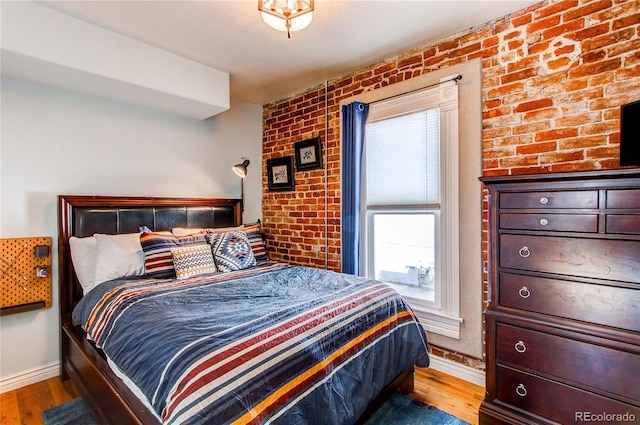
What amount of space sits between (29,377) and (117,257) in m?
1.11

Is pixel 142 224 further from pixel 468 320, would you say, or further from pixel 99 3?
pixel 468 320

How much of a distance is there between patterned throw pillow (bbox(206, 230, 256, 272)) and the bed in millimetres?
60

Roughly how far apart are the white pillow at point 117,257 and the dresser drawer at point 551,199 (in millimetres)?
2500

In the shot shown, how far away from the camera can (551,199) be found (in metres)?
1.55

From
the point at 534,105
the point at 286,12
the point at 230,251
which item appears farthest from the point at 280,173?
the point at 534,105

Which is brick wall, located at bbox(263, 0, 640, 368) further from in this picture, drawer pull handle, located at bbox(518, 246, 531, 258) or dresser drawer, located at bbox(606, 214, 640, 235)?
drawer pull handle, located at bbox(518, 246, 531, 258)

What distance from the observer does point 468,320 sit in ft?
7.42

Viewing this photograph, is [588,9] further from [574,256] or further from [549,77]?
[574,256]

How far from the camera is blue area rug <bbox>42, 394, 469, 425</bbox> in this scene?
185 cm

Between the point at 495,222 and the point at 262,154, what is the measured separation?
2891 millimetres

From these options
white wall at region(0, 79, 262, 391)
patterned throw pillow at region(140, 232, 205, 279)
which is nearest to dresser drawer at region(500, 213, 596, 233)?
patterned throw pillow at region(140, 232, 205, 279)

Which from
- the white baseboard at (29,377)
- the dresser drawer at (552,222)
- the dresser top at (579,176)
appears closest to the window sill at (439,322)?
the dresser drawer at (552,222)

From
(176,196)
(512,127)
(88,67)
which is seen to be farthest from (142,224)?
(512,127)

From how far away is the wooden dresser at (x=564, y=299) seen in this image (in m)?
1.38
